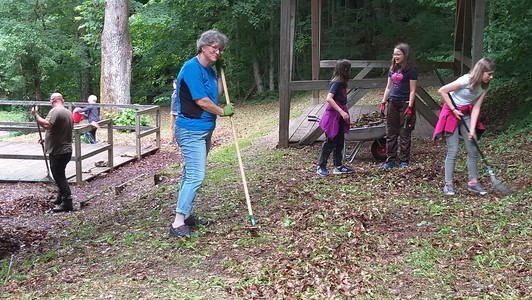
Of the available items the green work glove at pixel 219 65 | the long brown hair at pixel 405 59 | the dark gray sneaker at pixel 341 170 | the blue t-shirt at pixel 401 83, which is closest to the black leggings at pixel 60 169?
the green work glove at pixel 219 65

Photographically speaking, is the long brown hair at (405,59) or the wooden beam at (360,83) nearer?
the long brown hair at (405,59)

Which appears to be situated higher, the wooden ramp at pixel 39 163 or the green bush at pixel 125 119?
the green bush at pixel 125 119

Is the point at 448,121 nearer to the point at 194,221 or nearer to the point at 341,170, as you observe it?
the point at 341,170

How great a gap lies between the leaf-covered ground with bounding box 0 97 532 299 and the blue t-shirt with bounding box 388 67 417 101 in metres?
0.99

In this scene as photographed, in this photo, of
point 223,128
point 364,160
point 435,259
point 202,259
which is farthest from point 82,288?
point 223,128

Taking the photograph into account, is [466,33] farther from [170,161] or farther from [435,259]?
[435,259]

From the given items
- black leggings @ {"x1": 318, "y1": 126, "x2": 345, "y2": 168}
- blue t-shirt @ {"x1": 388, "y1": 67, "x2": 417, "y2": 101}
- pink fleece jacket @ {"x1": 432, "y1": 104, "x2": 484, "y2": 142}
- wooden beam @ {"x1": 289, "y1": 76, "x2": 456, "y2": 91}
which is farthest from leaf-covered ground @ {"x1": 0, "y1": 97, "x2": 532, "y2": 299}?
wooden beam @ {"x1": 289, "y1": 76, "x2": 456, "y2": 91}

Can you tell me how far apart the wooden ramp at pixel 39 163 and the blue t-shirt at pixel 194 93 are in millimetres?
5358

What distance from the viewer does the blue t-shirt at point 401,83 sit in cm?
733

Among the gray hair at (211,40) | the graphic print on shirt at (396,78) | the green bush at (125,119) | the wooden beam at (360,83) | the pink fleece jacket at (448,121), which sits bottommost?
the green bush at (125,119)

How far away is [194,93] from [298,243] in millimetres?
1580

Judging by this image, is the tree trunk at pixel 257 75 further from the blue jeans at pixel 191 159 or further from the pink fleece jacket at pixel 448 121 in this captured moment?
the blue jeans at pixel 191 159

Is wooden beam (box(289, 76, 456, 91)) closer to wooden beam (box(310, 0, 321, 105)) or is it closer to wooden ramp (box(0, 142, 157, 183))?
wooden beam (box(310, 0, 321, 105))

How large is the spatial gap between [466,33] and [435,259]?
7.80m
